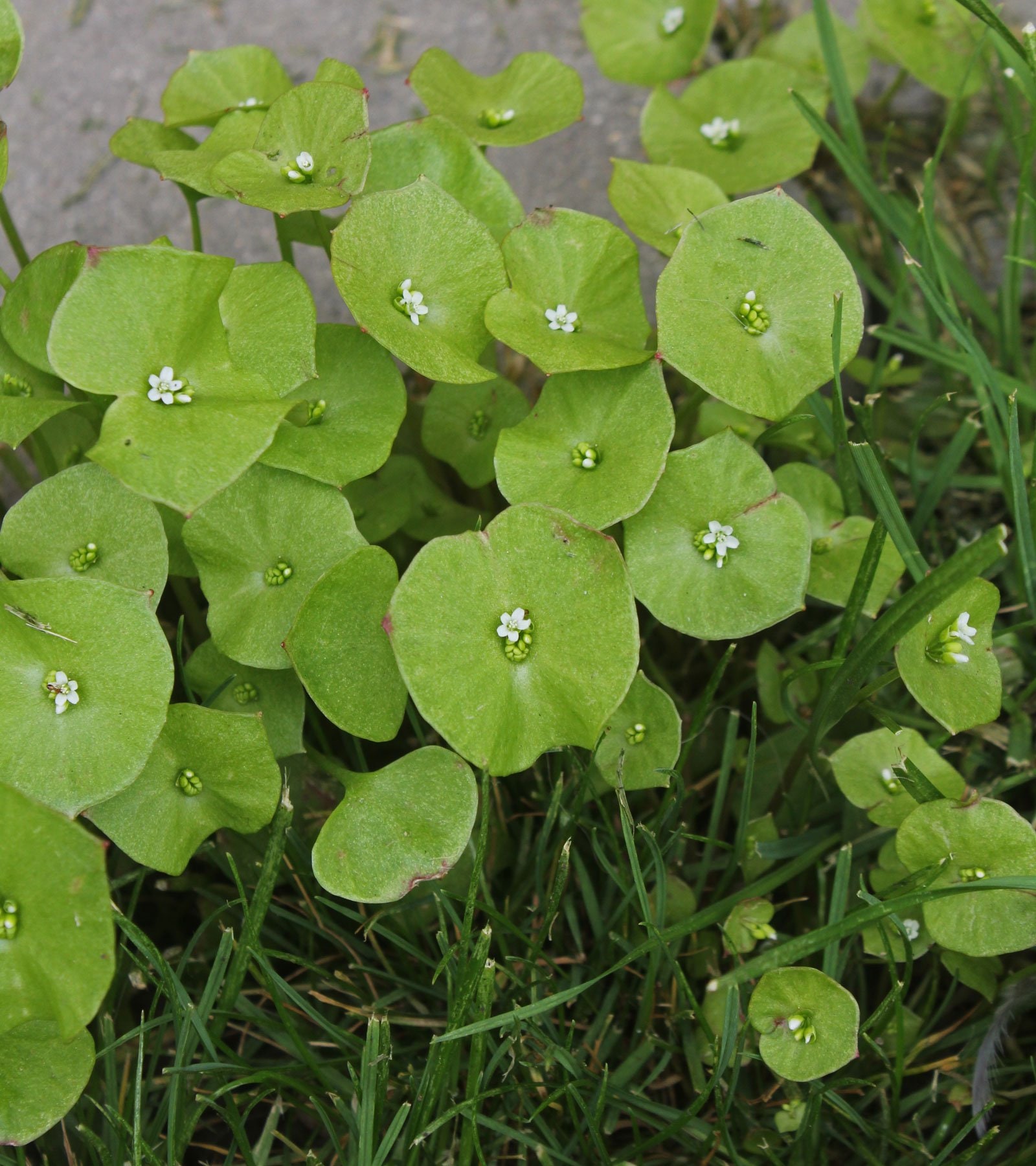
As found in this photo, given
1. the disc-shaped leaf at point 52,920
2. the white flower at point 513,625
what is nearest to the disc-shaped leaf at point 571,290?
the white flower at point 513,625

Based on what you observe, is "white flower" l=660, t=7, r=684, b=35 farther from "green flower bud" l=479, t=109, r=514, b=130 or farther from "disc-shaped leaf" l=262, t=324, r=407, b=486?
"disc-shaped leaf" l=262, t=324, r=407, b=486

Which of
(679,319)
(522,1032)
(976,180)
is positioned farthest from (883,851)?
(976,180)

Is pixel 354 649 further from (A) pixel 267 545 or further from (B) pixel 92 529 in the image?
(B) pixel 92 529

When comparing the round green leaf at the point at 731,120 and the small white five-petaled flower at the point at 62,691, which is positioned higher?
the round green leaf at the point at 731,120

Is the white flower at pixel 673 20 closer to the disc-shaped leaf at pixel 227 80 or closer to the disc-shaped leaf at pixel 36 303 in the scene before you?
the disc-shaped leaf at pixel 227 80

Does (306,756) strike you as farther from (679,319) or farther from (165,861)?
(679,319)
